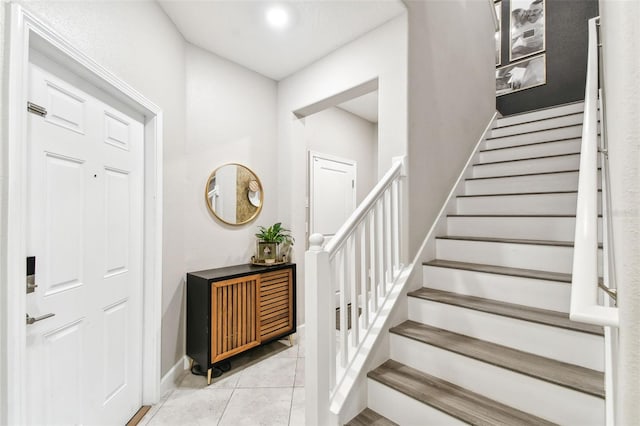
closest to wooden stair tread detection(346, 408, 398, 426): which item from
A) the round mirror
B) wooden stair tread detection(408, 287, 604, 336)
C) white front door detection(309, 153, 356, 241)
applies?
wooden stair tread detection(408, 287, 604, 336)

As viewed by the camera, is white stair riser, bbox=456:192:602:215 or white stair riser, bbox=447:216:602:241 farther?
white stair riser, bbox=456:192:602:215

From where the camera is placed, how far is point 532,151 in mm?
2803

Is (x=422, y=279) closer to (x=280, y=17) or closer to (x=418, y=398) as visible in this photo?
(x=418, y=398)

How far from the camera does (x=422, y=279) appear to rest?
2164mm

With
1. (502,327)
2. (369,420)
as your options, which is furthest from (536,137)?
Answer: (369,420)

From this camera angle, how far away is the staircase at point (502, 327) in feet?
4.29

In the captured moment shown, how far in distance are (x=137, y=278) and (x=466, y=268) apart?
2.28 m

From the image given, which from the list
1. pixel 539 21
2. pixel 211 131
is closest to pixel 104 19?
pixel 211 131

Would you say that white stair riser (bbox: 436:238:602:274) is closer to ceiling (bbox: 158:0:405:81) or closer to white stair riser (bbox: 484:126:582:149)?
white stair riser (bbox: 484:126:582:149)

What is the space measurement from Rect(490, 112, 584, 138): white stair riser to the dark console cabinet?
2.93m

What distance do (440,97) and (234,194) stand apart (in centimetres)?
214

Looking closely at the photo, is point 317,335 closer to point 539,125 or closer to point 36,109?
point 36,109

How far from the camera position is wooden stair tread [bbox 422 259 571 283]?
5.44 ft

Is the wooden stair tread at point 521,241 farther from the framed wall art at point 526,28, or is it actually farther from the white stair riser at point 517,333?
the framed wall art at point 526,28
